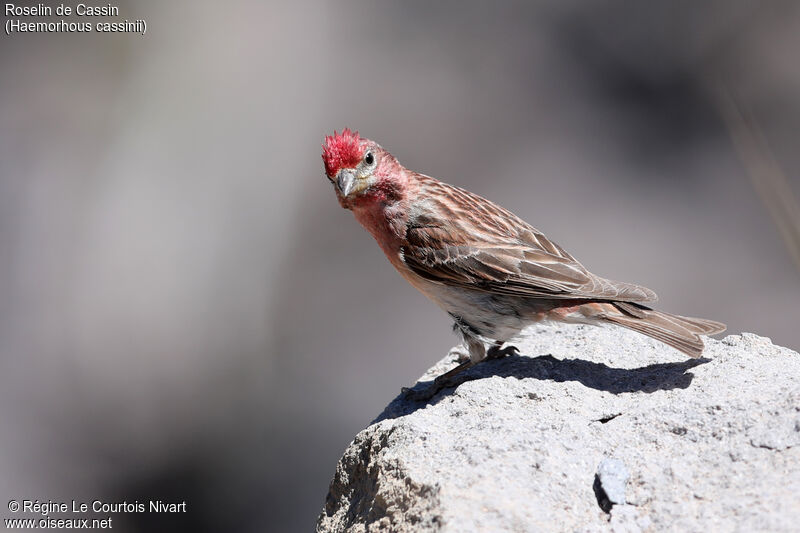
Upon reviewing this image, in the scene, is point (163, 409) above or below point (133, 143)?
below

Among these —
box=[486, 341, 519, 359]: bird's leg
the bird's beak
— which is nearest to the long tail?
box=[486, 341, 519, 359]: bird's leg

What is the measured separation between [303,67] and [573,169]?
2.94m

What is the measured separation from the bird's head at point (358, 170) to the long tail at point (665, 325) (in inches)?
52.2

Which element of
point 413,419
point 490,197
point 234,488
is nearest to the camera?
point 413,419

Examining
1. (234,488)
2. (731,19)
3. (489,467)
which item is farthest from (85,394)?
(731,19)

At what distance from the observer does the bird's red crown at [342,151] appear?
475cm

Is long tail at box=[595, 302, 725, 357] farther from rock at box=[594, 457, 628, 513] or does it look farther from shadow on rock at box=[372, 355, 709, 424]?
rock at box=[594, 457, 628, 513]

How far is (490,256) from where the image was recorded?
467cm

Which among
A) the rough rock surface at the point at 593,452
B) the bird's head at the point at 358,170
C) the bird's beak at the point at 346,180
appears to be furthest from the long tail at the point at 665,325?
the bird's beak at the point at 346,180

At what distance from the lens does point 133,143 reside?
8.70 m

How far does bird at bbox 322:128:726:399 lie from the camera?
177 inches

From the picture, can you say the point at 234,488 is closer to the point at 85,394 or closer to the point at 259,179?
the point at 85,394

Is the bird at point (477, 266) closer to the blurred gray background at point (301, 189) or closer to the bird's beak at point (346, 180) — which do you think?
the bird's beak at point (346, 180)

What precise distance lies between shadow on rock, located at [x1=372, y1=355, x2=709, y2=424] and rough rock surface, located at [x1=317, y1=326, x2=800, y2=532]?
11mm
